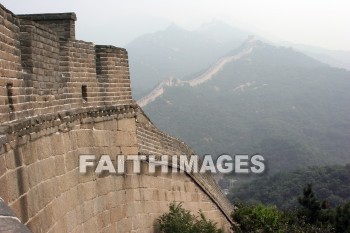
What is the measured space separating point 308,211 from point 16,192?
56.9 feet

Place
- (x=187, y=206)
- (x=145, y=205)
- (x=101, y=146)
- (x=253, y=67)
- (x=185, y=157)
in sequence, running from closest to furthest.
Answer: (x=101, y=146), (x=145, y=205), (x=187, y=206), (x=185, y=157), (x=253, y=67)

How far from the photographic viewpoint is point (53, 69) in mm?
5941

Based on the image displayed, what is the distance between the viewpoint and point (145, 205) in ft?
27.9

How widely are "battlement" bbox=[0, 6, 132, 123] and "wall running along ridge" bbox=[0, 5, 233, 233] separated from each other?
0.03 feet

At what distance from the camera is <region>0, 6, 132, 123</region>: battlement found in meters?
4.64

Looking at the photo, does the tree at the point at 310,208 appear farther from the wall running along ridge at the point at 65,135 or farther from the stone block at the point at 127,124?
the stone block at the point at 127,124

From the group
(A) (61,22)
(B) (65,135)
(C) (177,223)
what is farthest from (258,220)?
(B) (65,135)

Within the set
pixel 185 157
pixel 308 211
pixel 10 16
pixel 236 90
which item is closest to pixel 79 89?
pixel 10 16

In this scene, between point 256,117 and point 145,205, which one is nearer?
point 145,205

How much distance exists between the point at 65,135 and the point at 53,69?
78cm

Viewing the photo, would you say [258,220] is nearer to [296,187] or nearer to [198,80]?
[296,187]

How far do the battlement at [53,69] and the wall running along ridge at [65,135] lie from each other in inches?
0.4

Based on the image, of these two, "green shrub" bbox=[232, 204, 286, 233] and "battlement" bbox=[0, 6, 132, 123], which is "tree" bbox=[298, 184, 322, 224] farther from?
"battlement" bbox=[0, 6, 132, 123]

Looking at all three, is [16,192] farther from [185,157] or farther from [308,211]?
[308,211]
